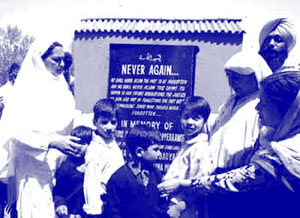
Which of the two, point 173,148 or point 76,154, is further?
point 173,148

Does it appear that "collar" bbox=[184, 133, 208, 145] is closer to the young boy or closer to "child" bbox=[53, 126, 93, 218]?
the young boy

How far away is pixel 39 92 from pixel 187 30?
8.04ft

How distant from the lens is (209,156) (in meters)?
3.59

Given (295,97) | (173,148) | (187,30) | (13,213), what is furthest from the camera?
(187,30)

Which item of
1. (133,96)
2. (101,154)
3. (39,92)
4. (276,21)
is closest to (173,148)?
(133,96)

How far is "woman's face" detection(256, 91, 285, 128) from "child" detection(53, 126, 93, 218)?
1837mm

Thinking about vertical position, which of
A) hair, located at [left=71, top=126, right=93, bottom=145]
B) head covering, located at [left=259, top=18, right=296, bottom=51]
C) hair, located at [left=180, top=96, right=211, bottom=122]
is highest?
head covering, located at [left=259, top=18, right=296, bottom=51]

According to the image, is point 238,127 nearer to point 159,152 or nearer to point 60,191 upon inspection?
point 159,152

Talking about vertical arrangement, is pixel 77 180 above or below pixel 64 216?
above

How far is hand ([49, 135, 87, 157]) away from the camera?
3996 mm

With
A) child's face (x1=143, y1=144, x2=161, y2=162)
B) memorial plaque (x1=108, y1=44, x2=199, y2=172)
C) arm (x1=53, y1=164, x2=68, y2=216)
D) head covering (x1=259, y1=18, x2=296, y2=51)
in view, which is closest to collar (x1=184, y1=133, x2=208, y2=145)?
child's face (x1=143, y1=144, x2=161, y2=162)

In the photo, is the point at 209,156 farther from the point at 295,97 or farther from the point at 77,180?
the point at 77,180

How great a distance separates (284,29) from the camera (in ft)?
11.8

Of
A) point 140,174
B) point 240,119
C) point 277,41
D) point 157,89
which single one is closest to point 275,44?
point 277,41
